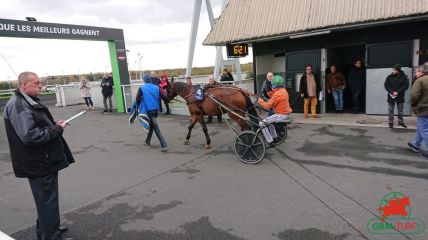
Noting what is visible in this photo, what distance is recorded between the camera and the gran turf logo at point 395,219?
3.70 meters

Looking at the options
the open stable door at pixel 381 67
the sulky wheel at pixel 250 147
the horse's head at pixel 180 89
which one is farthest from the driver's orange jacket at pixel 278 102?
the open stable door at pixel 381 67

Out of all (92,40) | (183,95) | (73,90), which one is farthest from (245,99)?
(73,90)

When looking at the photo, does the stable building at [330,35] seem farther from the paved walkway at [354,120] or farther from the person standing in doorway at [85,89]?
the person standing in doorway at [85,89]

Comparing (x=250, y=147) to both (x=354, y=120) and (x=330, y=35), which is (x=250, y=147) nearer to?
(x=354, y=120)

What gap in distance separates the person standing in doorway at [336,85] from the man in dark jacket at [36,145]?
9.94 metres

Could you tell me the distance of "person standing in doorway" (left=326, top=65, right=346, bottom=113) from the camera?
11.3 metres

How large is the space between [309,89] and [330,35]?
2.05 m

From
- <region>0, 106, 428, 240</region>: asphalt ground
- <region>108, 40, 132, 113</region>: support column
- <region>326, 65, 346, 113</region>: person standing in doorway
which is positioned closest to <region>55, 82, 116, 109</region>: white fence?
<region>108, 40, 132, 113</region>: support column

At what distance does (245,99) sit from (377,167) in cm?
309

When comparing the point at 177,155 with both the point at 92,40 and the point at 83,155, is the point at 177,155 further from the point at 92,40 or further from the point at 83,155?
the point at 92,40

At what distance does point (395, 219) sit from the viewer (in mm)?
3967

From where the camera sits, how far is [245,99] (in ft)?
24.4

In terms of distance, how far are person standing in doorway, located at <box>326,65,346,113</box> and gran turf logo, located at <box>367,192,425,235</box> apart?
7265mm

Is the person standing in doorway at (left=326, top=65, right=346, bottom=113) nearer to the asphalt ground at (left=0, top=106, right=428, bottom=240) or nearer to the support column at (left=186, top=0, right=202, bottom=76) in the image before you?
the asphalt ground at (left=0, top=106, right=428, bottom=240)
